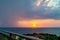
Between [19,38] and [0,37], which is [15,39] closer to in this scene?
[19,38]

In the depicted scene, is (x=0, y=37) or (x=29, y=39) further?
(x=0, y=37)

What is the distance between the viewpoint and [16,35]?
2926 mm

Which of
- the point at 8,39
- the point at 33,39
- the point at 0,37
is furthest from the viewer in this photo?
the point at 0,37

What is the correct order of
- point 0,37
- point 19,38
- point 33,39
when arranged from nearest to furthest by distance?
point 33,39 < point 19,38 < point 0,37

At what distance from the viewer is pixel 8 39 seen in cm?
315

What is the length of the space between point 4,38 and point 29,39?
1.10 meters

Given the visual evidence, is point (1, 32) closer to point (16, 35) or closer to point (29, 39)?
point (16, 35)

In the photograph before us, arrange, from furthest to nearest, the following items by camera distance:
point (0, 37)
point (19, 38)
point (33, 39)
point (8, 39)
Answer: point (0, 37), point (8, 39), point (19, 38), point (33, 39)

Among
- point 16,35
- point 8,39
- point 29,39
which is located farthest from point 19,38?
point 29,39

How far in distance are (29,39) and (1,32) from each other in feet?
3.39

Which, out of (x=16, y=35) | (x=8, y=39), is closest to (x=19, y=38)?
(x=16, y=35)

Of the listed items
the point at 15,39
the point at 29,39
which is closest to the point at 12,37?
the point at 15,39

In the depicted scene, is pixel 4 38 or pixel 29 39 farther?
pixel 4 38

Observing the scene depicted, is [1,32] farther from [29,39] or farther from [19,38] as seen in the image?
[29,39]
